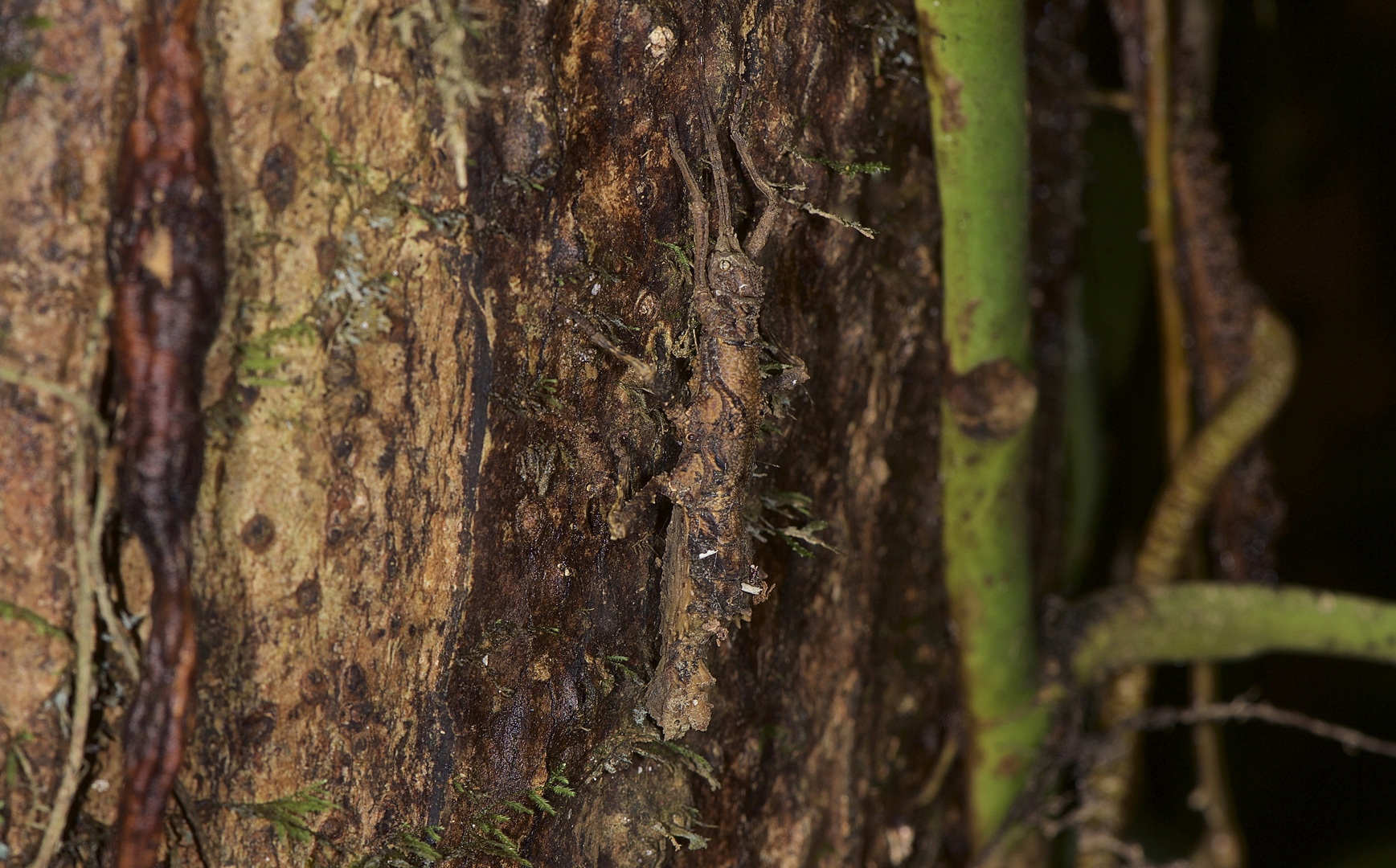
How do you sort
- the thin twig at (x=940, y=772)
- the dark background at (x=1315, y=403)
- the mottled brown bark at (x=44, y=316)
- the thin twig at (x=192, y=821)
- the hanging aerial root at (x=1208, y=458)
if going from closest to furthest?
the mottled brown bark at (x=44, y=316), the thin twig at (x=192, y=821), the thin twig at (x=940, y=772), the hanging aerial root at (x=1208, y=458), the dark background at (x=1315, y=403)

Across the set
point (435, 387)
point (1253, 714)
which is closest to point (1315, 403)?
point (1253, 714)

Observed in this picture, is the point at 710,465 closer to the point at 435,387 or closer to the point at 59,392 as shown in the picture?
the point at 435,387

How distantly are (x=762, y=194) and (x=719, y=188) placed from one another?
0.09 meters

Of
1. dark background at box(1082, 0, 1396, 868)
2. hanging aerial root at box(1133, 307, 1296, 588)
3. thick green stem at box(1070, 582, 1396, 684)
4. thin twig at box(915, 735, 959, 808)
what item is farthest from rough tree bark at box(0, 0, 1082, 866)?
dark background at box(1082, 0, 1396, 868)

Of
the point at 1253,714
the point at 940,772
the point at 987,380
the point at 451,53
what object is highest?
the point at 451,53

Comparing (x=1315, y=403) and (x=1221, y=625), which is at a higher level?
(x=1315, y=403)

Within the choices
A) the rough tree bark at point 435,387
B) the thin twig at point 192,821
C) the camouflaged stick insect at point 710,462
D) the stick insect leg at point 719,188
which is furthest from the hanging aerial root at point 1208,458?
the thin twig at point 192,821

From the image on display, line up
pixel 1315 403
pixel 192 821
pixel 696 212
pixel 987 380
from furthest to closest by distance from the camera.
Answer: pixel 1315 403
pixel 987 380
pixel 696 212
pixel 192 821

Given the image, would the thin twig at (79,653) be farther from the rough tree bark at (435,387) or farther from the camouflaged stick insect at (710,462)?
the camouflaged stick insect at (710,462)

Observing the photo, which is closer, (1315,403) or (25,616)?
(25,616)

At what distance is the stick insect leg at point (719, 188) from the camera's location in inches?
50.3

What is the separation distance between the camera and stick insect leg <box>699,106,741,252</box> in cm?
128

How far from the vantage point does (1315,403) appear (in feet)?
11.5

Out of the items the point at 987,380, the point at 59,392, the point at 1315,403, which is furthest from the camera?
the point at 1315,403
